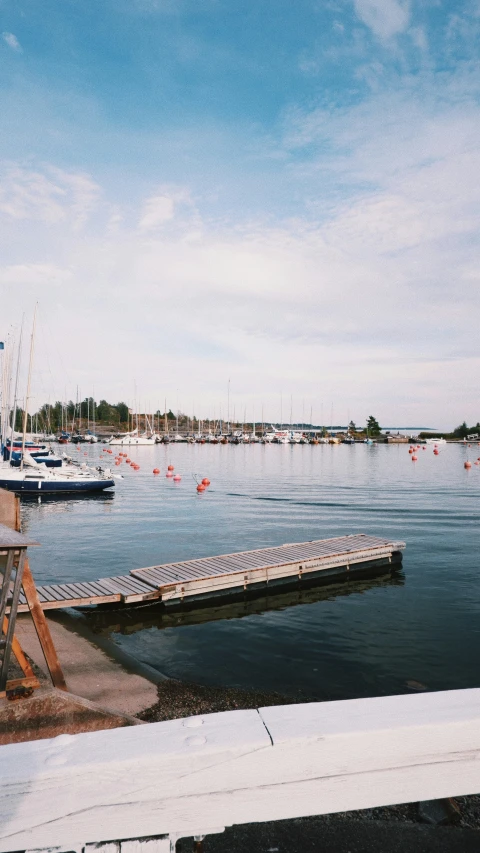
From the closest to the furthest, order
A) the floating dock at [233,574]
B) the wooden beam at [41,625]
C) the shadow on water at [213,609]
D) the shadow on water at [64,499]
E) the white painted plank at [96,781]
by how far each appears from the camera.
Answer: the white painted plank at [96,781] → the wooden beam at [41,625] → the shadow on water at [213,609] → the floating dock at [233,574] → the shadow on water at [64,499]

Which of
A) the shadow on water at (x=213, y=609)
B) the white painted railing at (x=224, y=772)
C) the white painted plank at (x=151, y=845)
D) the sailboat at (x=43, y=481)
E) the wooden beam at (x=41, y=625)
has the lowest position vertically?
the shadow on water at (x=213, y=609)

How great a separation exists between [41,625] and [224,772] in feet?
21.4

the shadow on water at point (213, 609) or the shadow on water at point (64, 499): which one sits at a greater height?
the shadow on water at point (64, 499)

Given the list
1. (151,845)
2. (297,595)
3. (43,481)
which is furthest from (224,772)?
(43,481)

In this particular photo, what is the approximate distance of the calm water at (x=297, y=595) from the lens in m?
12.4

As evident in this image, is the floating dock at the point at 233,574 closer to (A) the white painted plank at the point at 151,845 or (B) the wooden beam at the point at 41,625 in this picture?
(B) the wooden beam at the point at 41,625

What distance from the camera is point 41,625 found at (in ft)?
24.9

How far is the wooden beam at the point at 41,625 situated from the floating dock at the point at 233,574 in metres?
6.49

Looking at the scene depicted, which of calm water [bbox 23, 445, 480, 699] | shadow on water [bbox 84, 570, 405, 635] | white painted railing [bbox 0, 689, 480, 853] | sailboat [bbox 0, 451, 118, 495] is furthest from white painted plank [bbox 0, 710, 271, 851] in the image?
sailboat [bbox 0, 451, 118, 495]

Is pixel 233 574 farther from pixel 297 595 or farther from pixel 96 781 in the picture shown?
pixel 96 781

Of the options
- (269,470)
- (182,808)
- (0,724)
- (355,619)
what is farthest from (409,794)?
(269,470)

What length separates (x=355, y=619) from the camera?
16109mm

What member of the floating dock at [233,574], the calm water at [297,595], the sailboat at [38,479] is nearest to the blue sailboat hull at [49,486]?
the sailboat at [38,479]

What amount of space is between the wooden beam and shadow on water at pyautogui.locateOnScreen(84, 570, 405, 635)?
6.83 metres
